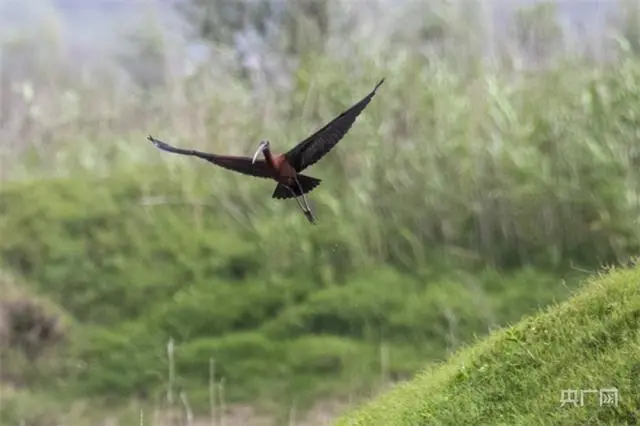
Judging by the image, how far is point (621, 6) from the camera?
4.88 meters

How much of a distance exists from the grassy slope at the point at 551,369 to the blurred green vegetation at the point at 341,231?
182cm

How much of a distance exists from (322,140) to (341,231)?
292 cm

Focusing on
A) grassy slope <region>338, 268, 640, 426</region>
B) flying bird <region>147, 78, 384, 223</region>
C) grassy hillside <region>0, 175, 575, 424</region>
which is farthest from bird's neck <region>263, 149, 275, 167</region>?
grassy hillside <region>0, 175, 575, 424</region>

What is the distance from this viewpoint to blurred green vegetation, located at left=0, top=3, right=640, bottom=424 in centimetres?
459

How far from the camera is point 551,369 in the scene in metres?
2.29

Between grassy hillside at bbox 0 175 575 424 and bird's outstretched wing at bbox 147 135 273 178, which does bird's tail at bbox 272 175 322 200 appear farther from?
grassy hillside at bbox 0 175 575 424

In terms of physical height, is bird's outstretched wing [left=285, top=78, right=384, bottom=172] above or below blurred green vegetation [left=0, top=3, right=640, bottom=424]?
below

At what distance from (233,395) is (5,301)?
146 centimetres

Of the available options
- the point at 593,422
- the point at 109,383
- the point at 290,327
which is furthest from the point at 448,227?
the point at 593,422

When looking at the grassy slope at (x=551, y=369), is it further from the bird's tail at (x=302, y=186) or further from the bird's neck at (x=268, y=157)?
the bird's neck at (x=268, y=157)

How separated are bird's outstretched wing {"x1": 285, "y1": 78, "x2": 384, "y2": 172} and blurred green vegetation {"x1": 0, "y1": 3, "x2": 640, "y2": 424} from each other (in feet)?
8.07

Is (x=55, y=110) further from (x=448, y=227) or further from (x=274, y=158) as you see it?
(x=274, y=158)

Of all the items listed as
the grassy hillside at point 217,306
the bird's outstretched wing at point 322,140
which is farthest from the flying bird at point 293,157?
the grassy hillside at point 217,306

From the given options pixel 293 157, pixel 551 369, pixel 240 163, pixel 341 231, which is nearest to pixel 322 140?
pixel 293 157
